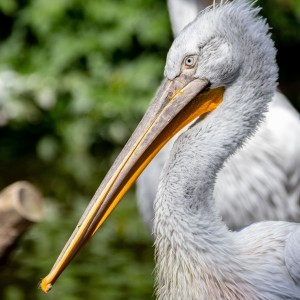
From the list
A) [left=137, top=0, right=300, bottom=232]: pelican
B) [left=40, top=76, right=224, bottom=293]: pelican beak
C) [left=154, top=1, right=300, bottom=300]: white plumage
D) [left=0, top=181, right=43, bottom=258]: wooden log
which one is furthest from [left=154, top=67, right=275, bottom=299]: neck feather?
[left=137, top=0, right=300, bottom=232]: pelican

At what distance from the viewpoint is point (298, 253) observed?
3.65 metres

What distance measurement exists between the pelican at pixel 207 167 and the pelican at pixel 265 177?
3.96ft

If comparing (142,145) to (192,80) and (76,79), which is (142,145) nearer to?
(192,80)

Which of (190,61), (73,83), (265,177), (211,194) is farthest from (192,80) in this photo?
(73,83)

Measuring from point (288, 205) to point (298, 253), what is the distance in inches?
61.9

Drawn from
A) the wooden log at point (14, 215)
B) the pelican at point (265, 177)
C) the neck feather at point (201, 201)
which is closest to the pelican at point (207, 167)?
the neck feather at point (201, 201)

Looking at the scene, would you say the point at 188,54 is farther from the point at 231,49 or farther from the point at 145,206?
the point at 145,206

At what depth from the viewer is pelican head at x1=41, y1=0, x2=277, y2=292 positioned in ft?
12.5

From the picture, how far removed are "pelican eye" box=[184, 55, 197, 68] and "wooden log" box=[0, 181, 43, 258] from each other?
1.09m

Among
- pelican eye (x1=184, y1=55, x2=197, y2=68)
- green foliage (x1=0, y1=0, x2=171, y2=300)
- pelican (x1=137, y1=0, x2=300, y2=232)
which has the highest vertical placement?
pelican eye (x1=184, y1=55, x2=197, y2=68)

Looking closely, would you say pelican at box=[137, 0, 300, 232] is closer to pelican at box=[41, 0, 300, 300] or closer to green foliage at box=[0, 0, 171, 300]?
pelican at box=[41, 0, 300, 300]

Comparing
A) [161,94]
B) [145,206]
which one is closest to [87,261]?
[145,206]

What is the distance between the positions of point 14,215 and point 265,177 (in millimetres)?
1465

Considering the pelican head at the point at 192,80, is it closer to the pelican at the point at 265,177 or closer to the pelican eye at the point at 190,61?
the pelican eye at the point at 190,61
